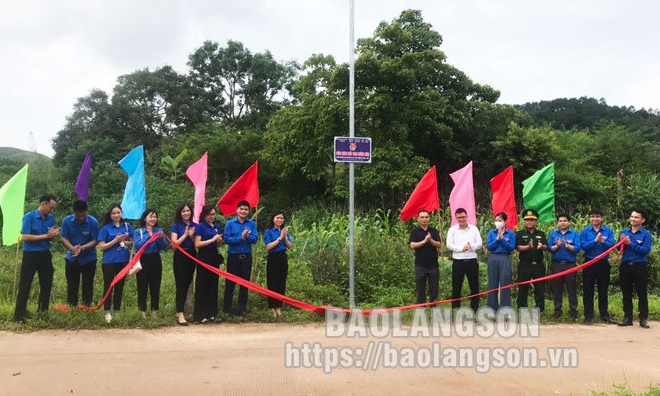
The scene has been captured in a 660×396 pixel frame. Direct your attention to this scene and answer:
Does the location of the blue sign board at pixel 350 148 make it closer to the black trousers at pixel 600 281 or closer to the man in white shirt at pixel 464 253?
Result: the man in white shirt at pixel 464 253

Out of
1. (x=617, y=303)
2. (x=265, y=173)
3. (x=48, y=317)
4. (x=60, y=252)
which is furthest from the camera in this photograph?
(x=265, y=173)

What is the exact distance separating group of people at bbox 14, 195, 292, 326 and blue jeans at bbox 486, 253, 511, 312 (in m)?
3.05

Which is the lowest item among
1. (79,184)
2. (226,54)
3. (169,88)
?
(79,184)

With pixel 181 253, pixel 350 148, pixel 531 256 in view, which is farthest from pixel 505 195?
pixel 181 253

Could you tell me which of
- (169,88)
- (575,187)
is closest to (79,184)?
(575,187)

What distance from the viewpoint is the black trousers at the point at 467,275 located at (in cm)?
692

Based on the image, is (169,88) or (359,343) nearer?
(359,343)

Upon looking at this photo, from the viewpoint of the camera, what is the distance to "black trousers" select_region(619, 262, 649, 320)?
6.68 m

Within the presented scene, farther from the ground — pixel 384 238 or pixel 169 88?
pixel 169 88

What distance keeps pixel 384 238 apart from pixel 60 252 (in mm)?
9061

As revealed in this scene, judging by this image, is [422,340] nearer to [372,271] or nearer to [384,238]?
[372,271]

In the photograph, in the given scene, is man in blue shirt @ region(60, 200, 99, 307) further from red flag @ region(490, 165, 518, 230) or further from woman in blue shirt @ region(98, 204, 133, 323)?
red flag @ region(490, 165, 518, 230)

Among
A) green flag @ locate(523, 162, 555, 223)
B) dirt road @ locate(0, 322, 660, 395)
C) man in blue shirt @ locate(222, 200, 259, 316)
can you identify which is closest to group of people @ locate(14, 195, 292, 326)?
man in blue shirt @ locate(222, 200, 259, 316)

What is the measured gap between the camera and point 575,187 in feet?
52.9
